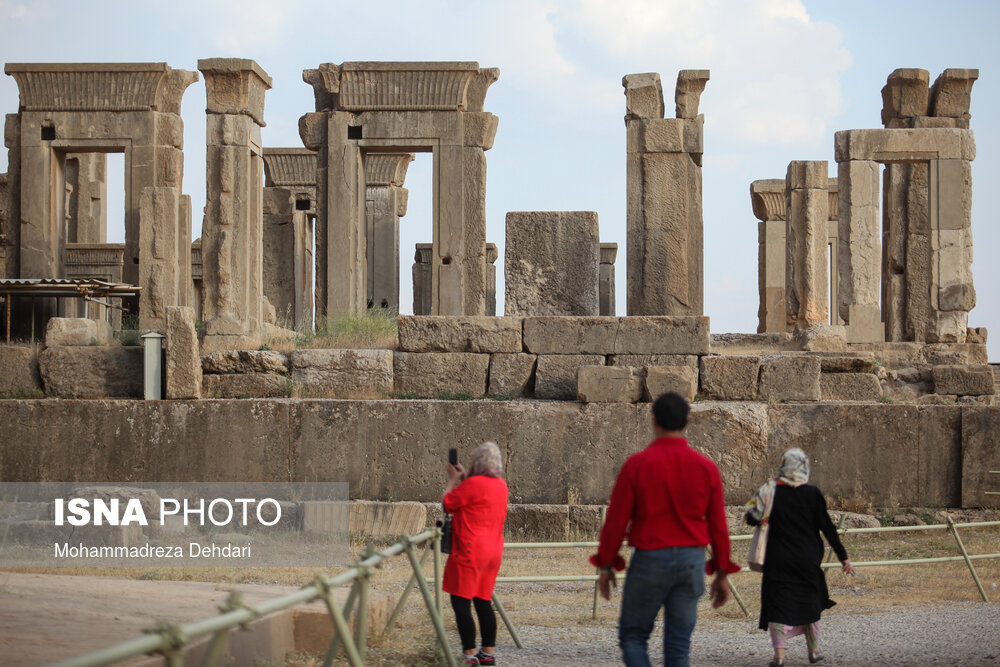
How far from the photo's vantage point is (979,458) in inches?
476

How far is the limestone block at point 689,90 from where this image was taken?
17938 millimetres

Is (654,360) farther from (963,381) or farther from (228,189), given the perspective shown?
(228,189)

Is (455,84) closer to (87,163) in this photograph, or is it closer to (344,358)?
(344,358)

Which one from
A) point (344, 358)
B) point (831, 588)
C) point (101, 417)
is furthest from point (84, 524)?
point (831, 588)

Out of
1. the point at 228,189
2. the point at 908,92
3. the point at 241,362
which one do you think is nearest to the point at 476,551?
the point at 241,362

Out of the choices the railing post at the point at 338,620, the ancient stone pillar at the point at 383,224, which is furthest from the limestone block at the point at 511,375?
the ancient stone pillar at the point at 383,224

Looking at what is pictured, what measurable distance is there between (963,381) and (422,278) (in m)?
15.2

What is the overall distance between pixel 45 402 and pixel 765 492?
862 centimetres

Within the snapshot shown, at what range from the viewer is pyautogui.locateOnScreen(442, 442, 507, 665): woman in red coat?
21.5ft

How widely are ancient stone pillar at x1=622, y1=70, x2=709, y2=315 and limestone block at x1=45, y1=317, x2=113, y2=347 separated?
21.7 feet

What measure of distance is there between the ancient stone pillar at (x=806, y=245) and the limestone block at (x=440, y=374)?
9.79 metres

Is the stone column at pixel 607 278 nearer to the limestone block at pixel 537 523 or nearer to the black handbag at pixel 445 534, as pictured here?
the limestone block at pixel 537 523

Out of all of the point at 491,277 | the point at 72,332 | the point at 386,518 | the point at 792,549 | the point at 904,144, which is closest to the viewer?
the point at 792,549

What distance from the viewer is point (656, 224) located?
15242 millimetres
